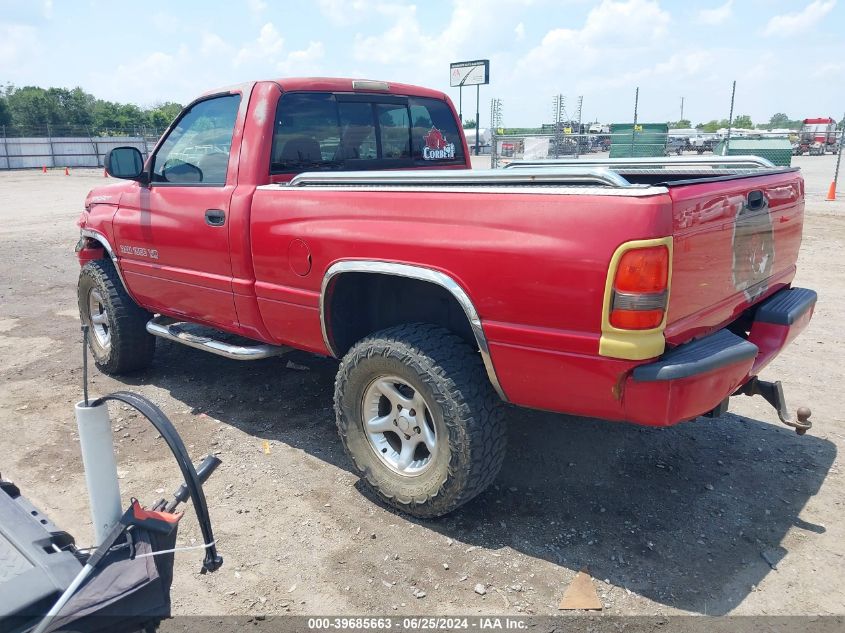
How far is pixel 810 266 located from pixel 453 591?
25.1ft

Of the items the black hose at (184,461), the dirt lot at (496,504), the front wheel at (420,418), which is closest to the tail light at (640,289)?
the front wheel at (420,418)

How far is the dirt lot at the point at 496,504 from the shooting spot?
2725 millimetres

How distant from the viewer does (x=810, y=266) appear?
27.8 feet

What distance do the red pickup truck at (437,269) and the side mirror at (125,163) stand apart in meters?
0.02

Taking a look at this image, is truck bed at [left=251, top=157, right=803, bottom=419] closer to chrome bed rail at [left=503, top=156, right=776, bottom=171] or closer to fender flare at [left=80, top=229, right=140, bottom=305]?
chrome bed rail at [left=503, top=156, right=776, bottom=171]

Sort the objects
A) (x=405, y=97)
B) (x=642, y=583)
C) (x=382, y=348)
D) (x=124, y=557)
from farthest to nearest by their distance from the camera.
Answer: (x=405, y=97)
(x=382, y=348)
(x=642, y=583)
(x=124, y=557)

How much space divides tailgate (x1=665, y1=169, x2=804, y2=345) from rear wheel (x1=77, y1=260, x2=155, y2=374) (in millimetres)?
3942

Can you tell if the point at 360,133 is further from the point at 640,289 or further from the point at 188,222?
the point at 640,289

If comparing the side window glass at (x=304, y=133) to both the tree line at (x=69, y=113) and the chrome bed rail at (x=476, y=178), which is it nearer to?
the chrome bed rail at (x=476, y=178)

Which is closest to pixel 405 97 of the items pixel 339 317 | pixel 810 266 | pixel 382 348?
pixel 339 317

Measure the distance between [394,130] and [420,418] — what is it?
222 cm

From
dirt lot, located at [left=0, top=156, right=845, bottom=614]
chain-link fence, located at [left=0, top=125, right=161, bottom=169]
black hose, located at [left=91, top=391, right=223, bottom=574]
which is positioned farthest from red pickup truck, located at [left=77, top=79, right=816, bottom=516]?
chain-link fence, located at [left=0, top=125, right=161, bottom=169]

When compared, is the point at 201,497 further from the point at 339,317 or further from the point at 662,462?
the point at 662,462

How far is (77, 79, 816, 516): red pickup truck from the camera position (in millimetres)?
2477
